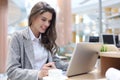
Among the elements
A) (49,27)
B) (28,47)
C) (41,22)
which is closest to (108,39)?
(49,27)

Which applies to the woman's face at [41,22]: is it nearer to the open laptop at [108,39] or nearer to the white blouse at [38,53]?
the white blouse at [38,53]

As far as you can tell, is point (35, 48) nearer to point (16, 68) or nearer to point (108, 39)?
point (16, 68)

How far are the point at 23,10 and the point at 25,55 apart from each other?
3203 mm

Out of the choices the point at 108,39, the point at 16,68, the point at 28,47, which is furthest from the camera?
the point at 108,39

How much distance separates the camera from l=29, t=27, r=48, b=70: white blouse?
1.57 m

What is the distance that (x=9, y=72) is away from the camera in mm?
1411

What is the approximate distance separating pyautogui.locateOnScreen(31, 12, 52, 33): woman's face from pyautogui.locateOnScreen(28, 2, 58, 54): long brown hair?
3 centimetres

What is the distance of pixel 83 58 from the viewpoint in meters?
1.42

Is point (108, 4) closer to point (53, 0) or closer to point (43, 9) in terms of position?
point (53, 0)

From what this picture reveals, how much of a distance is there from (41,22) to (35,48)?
209mm

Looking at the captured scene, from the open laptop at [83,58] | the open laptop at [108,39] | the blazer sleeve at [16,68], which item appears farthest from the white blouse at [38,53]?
the open laptop at [108,39]

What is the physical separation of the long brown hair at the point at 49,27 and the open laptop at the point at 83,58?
36 cm

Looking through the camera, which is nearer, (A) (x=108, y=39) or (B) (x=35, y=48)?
(B) (x=35, y=48)

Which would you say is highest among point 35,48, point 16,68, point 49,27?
point 49,27
